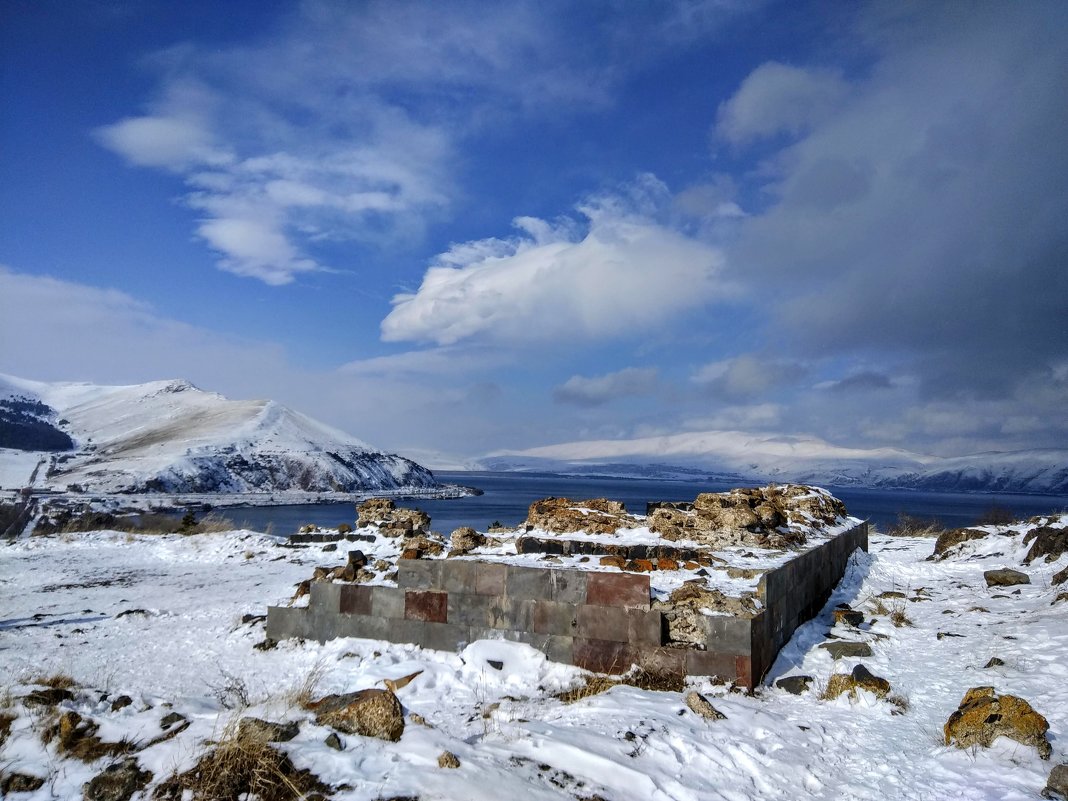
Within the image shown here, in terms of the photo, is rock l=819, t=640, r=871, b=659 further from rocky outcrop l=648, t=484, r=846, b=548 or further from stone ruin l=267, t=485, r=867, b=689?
rocky outcrop l=648, t=484, r=846, b=548

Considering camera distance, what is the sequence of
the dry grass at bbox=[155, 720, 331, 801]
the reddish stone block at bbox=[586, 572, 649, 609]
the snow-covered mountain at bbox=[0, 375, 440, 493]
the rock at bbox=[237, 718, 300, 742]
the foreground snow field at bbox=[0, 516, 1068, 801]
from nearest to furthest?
the dry grass at bbox=[155, 720, 331, 801], the rock at bbox=[237, 718, 300, 742], the foreground snow field at bbox=[0, 516, 1068, 801], the reddish stone block at bbox=[586, 572, 649, 609], the snow-covered mountain at bbox=[0, 375, 440, 493]

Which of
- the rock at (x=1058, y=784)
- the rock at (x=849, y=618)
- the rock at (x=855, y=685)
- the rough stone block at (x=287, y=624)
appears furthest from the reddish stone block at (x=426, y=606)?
the rock at (x=1058, y=784)

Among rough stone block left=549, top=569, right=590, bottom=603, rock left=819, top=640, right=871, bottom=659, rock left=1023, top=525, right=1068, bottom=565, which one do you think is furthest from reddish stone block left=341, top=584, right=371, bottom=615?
rock left=1023, top=525, right=1068, bottom=565

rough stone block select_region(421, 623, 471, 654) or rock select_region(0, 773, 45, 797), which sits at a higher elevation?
rock select_region(0, 773, 45, 797)

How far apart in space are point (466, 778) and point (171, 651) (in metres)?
6.85

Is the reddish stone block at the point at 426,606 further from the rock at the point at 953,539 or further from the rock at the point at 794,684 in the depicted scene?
the rock at the point at 953,539

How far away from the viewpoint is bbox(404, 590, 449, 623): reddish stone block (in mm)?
8180

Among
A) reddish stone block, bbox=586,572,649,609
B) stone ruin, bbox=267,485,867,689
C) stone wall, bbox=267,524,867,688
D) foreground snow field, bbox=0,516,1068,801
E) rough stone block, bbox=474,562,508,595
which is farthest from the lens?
rough stone block, bbox=474,562,508,595

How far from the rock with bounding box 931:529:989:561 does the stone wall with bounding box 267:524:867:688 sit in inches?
353

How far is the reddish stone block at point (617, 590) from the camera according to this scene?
7301 millimetres

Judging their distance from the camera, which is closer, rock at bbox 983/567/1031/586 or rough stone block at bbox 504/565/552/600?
rough stone block at bbox 504/565/552/600

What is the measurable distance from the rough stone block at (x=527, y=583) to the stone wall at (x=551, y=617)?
0.01m

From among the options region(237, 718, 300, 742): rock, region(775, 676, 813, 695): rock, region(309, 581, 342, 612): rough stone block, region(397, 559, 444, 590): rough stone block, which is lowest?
region(775, 676, 813, 695): rock

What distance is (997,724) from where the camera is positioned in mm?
4930
